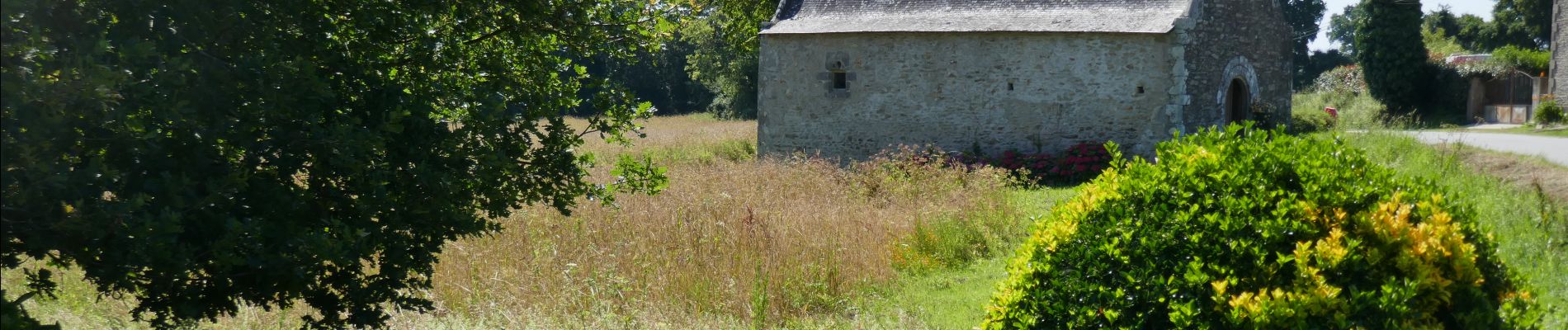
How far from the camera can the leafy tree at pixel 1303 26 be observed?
4922cm

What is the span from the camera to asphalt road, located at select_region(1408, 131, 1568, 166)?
11616mm

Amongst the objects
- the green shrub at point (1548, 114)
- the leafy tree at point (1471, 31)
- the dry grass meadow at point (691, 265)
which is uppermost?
the leafy tree at point (1471, 31)

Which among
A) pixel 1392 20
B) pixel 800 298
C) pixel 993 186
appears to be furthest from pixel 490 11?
pixel 1392 20

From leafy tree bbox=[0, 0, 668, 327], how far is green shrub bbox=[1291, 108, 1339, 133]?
18.5 metres

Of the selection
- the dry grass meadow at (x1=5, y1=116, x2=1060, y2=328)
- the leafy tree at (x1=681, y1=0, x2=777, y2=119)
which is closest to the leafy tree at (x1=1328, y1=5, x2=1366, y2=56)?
the leafy tree at (x1=681, y1=0, x2=777, y2=119)

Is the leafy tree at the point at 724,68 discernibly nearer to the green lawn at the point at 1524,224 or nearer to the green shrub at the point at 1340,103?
the green shrub at the point at 1340,103

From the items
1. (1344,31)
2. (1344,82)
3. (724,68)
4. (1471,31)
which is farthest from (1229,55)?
(1344,31)

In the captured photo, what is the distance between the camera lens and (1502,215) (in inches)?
261

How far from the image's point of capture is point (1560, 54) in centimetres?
2384

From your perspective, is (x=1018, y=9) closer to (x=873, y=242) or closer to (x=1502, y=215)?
(x=873, y=242)

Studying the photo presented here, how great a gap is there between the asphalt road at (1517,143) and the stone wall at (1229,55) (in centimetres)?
284

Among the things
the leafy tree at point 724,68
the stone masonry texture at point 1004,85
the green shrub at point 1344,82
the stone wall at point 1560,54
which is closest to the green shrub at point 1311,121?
the stone masonry texture at point 1004,85

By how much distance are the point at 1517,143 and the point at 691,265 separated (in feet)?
41.7

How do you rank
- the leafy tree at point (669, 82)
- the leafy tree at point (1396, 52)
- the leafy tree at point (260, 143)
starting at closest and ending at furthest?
the leafy tree at point (260, 143) → the leafy tree at point (1396, 52) → the leafy tree at point (669, 82)
